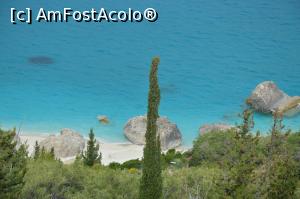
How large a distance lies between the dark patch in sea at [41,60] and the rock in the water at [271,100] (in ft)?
58.3

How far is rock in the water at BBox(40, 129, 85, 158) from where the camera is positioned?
39844 millimetres

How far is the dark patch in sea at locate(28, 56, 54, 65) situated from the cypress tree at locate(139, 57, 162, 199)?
3063cm

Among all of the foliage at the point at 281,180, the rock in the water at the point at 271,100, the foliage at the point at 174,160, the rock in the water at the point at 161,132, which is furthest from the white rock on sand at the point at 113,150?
the foliage at the point at 281,180

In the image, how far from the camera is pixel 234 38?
60000 millimetres

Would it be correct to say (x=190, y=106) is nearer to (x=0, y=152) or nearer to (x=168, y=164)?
(x=168, y=164)

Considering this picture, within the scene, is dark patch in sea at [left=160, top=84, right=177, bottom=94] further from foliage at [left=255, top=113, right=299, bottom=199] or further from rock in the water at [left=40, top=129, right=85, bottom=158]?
foliage at [left=255, top=113, right=299, bottom=199]

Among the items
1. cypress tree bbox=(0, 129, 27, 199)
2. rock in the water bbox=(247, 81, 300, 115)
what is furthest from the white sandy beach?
cypress tree bbox=(0, 129, 27, 199)

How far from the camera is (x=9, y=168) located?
73.6 feet

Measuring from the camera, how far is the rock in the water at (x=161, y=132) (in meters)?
42.2

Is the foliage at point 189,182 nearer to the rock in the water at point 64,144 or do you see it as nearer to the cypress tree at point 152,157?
the cypress tree at point 152,157

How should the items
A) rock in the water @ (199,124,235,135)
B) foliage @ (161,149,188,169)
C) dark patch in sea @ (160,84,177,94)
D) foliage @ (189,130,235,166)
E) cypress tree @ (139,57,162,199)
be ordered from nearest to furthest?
1. cypress tree @ (139,57,162,199)
2. foliage @ (189,130,235,166)
3. foliage @ (161,149,188,169)
4. rock in the water @ (199,124,235,135)
5. dark patch in sea @ (160,84,177,94)

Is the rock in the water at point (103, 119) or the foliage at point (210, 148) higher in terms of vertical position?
the rock in the water at point (103, 119)

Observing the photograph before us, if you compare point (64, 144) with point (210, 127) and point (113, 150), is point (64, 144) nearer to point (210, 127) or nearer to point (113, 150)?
point (113, 150)

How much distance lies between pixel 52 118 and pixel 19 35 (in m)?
17.0
